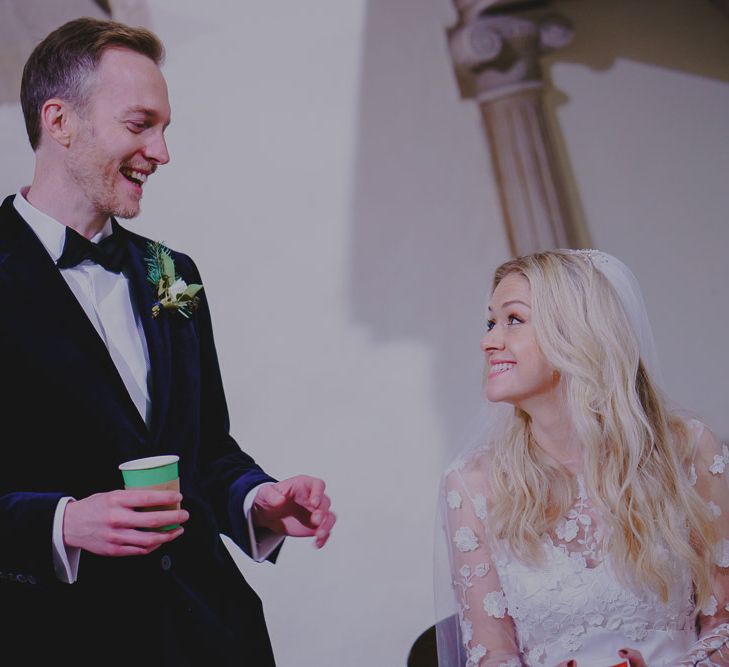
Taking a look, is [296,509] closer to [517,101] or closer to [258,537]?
A: [258,537]

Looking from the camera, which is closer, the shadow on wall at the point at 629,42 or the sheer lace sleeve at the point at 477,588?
the sheer lace sleeve at the point at 477,588

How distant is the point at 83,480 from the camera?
1691 mm

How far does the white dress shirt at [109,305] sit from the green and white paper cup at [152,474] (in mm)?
264

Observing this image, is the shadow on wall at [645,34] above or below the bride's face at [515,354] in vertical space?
above

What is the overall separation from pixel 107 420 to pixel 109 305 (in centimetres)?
32

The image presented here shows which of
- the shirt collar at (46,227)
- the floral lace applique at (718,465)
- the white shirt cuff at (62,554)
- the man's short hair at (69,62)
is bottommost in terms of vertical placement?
the floral lace applique at (718,465)

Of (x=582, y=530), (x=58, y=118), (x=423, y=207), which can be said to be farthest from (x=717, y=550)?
(x=58, y=118)

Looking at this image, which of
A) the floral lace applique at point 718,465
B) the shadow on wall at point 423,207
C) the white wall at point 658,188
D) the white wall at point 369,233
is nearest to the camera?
the floral lace applique at point 718,465

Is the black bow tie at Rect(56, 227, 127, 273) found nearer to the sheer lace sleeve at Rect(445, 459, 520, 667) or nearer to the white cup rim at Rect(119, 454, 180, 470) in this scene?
the white cup rim at Rect(119, 454, 180, 470)

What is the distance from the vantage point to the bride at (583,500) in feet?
6.71

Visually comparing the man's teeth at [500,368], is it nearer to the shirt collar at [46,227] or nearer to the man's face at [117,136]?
the man's face at [117,136]

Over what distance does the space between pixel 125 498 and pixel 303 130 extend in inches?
77.8

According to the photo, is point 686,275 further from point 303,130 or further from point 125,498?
point 125,498

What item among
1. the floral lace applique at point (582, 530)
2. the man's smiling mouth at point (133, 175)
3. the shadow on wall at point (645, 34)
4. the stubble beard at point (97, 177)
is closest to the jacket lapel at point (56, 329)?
the stubble beard at point (97, 177)
